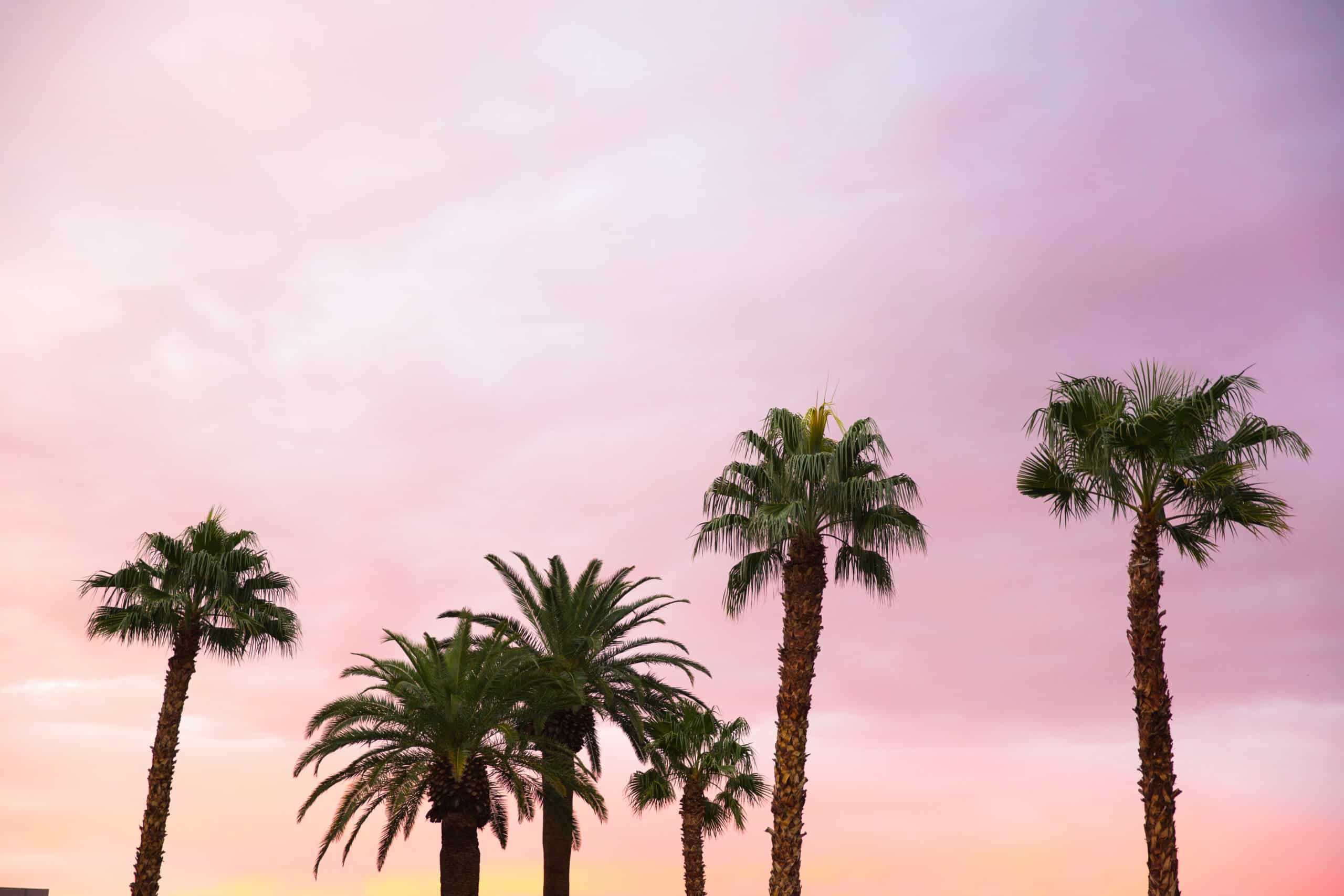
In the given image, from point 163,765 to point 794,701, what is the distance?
20.7 m

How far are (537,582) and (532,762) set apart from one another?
7.56 m

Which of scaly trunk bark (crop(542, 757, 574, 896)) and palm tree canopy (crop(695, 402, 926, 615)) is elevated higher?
palm tree canopy (crop(695, 402, 926, 615))

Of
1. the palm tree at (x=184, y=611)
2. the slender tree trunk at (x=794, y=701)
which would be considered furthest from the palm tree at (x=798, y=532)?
the palm tree at (x=184, y=611)

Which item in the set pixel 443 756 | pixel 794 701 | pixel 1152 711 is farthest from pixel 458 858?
pixel 1152 711

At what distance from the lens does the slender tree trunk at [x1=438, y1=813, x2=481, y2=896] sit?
32875 millimetres

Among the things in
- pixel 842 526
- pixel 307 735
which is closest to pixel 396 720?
pixel 307 735

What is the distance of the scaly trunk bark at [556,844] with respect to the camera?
118 feet

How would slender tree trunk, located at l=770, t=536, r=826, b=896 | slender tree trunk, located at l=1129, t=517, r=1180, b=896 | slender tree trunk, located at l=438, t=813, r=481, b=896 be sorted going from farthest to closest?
slender tree trunk, located at l=438, t=813, r=481, b=896
slender tree trunk, located at l=770, t=536, r=826, b=896
slender tree trunk, located at l=1129, t=517, r=1180, b=896

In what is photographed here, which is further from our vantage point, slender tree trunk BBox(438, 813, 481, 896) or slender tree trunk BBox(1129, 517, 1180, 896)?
slender tree trunk BBox(438, 813, 481, 896)

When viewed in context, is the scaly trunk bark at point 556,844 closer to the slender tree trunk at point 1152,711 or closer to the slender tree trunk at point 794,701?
the slender tree trunk at point 794,701

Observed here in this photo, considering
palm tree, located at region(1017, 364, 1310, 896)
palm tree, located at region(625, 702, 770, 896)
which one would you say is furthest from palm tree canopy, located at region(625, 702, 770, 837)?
palm tree, located at region(1017, 364, 1310, 896)

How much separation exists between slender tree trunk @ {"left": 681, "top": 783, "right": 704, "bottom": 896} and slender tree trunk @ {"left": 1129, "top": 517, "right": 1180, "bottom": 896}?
18.6 meters

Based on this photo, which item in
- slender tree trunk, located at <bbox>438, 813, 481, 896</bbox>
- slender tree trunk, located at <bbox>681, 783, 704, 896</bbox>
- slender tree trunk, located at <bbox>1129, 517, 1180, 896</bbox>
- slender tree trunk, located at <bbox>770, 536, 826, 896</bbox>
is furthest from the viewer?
slender tree trunk, located at <bbox>681, 783, 704, 896</bbox>

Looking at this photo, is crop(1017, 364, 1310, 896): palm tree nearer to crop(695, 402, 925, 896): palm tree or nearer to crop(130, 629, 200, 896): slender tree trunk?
crop(695, 402, 925, 896): palm tree
